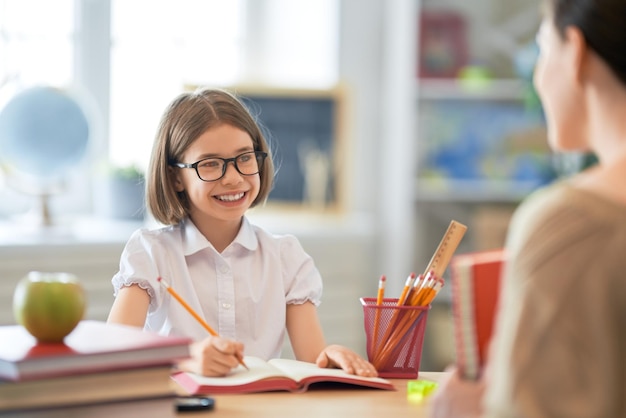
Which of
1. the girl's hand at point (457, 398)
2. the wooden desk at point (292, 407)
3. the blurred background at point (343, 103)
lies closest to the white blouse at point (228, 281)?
the wooden desk at point (292, 407)

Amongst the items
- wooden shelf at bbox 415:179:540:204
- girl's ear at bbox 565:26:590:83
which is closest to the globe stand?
wooden shelf at bbox 415:179:540:204

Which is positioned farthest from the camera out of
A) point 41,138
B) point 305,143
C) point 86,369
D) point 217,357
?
point 305,143

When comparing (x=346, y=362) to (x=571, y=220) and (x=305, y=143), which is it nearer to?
(x=571, y=220)

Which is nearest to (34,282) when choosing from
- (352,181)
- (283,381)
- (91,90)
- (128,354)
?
(128,354)

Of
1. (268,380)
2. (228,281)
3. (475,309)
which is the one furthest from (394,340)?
(475,309)

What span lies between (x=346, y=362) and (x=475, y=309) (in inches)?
20.3

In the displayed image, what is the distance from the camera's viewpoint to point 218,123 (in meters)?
1.88

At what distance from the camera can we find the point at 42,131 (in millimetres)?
3412

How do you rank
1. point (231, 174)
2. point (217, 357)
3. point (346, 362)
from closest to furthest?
1. point (217, 357)
2. point (346, 362)
3. point (231, 174)

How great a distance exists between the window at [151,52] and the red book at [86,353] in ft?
8.27

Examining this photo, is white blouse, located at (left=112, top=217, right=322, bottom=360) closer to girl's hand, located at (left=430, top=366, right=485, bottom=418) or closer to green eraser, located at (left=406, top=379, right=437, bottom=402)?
green eraser, located at (left=406, top=379, right=437, bottom=402)

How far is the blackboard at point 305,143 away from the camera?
423 centimetres

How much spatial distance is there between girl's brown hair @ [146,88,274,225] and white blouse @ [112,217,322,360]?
0.05m

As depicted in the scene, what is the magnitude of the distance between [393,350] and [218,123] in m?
0.55
